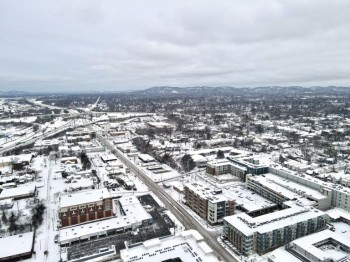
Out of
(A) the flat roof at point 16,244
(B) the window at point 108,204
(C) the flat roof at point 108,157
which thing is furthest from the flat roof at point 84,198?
(C) the flat roof at point 108,157

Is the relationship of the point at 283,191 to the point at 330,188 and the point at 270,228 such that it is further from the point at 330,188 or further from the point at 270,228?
the point at 270,228

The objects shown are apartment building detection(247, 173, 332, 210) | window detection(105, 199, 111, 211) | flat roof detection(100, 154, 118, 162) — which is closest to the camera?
window detection(105, 199, 111, 211)

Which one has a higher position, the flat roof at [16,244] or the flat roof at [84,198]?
the flat roof at [84,198]

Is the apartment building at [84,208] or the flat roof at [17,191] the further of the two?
the flat roof at [17,191]

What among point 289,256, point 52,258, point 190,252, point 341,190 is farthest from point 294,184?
point 52,258

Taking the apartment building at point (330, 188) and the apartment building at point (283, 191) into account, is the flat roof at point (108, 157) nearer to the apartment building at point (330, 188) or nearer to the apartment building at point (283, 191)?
the apartment building at point (283, 191)

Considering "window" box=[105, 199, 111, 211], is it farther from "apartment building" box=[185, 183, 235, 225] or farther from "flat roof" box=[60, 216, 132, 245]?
"apartment building" box=[185, 183, 235, 225]

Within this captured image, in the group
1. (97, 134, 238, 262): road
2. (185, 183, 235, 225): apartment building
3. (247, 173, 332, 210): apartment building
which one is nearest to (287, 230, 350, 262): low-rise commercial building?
(97, 134, 238, 262): road
